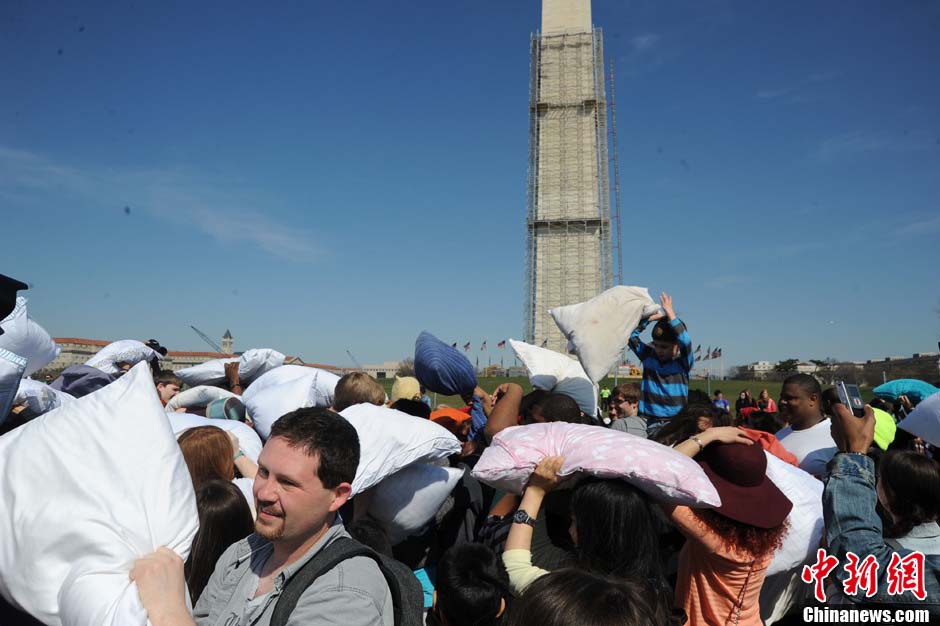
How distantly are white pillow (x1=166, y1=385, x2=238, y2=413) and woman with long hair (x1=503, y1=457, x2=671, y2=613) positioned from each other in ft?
11.1

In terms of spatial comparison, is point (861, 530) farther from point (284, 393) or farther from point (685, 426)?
point (284, 393)

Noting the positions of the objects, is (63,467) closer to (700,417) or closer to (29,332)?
(29,332)

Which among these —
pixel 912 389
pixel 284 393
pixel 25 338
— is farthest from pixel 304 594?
pixel 912 389

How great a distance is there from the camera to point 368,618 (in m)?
1.40

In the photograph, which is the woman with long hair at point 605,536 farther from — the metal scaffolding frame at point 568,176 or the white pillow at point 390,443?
the metal scaffolding frame at point 568,176

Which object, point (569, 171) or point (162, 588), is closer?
point (162, 588)

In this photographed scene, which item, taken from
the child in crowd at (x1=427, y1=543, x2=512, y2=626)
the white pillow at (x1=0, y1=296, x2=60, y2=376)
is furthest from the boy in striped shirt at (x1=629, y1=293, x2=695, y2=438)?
the white pillow at (x1=0, y1=296, x2=60, y2=376)

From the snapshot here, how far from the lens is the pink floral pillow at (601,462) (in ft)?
6.61

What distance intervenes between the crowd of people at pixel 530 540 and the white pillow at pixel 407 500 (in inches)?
3.1

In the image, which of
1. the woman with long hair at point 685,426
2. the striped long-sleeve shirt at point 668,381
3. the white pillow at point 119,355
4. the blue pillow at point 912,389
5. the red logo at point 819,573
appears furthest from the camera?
the blue pillow at point 912,389

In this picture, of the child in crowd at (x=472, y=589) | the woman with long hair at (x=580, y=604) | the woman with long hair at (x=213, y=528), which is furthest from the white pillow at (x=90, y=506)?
the child in crowd at (x=472, y=589)

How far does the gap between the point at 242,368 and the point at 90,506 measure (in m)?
4.15

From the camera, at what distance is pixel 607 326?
4.91 metres

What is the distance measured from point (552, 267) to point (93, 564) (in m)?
38.4
